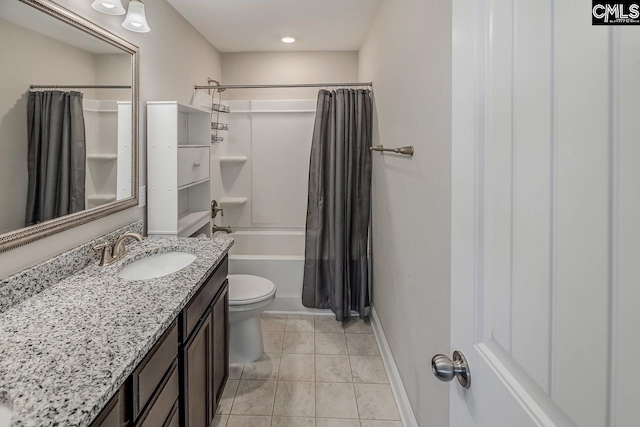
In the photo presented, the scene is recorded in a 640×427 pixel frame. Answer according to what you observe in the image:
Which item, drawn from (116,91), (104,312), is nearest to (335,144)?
(116,91)

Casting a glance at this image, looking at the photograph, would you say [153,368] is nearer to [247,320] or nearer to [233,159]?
[247,320]

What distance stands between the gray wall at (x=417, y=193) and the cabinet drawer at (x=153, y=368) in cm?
93

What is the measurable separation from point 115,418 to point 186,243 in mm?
1163

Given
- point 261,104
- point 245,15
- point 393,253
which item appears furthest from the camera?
point 261,104

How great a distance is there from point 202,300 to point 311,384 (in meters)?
1.02

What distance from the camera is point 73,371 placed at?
800mm

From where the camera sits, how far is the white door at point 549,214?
1.15 ft

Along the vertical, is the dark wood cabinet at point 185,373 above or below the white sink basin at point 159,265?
below

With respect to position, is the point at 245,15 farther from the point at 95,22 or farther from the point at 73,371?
the point at 73,371

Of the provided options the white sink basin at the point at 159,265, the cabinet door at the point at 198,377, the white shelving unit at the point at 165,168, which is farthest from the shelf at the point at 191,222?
the cabinet door at the point at 198,377

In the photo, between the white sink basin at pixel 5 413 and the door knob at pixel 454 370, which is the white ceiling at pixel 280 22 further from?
the door knob at pixel 454 370

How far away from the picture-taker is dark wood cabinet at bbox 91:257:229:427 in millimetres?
915

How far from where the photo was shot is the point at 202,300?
148 cm

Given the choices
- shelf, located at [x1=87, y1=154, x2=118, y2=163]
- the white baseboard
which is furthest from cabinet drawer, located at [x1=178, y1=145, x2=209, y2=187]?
the white baseboard
